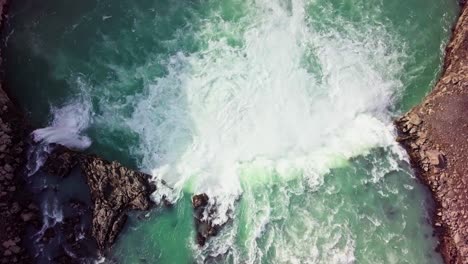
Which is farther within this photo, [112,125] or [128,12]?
[128,12]

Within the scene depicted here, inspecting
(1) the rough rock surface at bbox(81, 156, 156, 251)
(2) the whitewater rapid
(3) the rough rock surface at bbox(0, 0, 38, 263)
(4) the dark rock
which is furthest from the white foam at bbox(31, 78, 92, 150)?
(4) the dark rock

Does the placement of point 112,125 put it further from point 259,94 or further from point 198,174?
point 259,94

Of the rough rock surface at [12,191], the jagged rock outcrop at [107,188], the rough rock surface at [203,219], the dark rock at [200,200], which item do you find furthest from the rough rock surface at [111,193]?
the rough rock surface at [12,191]

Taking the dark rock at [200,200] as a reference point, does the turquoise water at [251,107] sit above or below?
above

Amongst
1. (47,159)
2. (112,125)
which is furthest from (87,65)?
(47,159)

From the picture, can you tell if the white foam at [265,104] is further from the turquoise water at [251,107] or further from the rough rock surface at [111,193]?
the rough rock surface at [111,193]

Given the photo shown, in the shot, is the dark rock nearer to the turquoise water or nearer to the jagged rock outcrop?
the turquoise water
